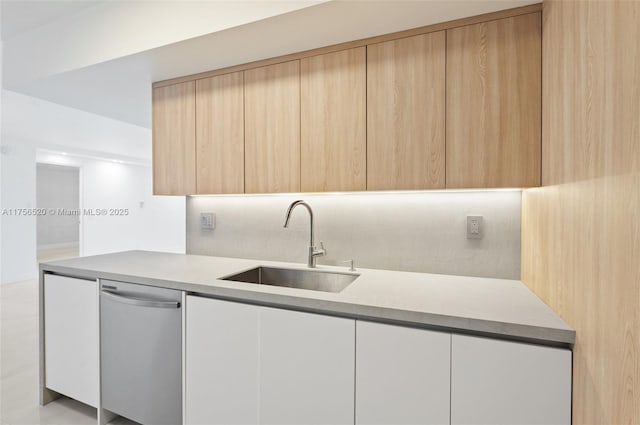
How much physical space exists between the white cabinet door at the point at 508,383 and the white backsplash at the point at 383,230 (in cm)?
68

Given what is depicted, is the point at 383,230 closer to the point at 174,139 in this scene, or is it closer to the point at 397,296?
the point at 397,296

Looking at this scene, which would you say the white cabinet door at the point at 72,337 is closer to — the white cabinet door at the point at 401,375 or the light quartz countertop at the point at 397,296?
the light quartz countertop at the point at 397,296

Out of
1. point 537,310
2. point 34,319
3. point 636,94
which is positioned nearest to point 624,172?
point 636,94

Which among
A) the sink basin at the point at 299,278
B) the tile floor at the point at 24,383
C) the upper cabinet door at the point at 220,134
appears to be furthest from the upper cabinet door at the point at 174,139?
the tile floor at the point at 24,383

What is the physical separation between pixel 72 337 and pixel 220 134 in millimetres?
1530

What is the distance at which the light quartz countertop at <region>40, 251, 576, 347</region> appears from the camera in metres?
1.07

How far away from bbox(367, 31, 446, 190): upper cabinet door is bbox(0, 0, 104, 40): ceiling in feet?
5.96

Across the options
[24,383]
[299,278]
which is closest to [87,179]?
[24,383]

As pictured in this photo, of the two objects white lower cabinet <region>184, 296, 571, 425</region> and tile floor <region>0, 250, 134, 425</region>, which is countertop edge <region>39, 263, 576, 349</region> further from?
tile floor <region>0, 250, 134, 425</region>

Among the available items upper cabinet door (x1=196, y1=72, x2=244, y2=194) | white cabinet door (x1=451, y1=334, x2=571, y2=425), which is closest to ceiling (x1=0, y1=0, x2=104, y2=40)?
upper cabinet door (x1=196, y1=72, x2=244, y2=194)

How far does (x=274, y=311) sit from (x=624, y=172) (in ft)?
4.00

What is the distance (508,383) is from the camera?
1060 millimetres

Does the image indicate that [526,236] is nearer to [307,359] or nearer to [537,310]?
[537,310]

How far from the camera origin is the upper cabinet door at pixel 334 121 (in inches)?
65.4
